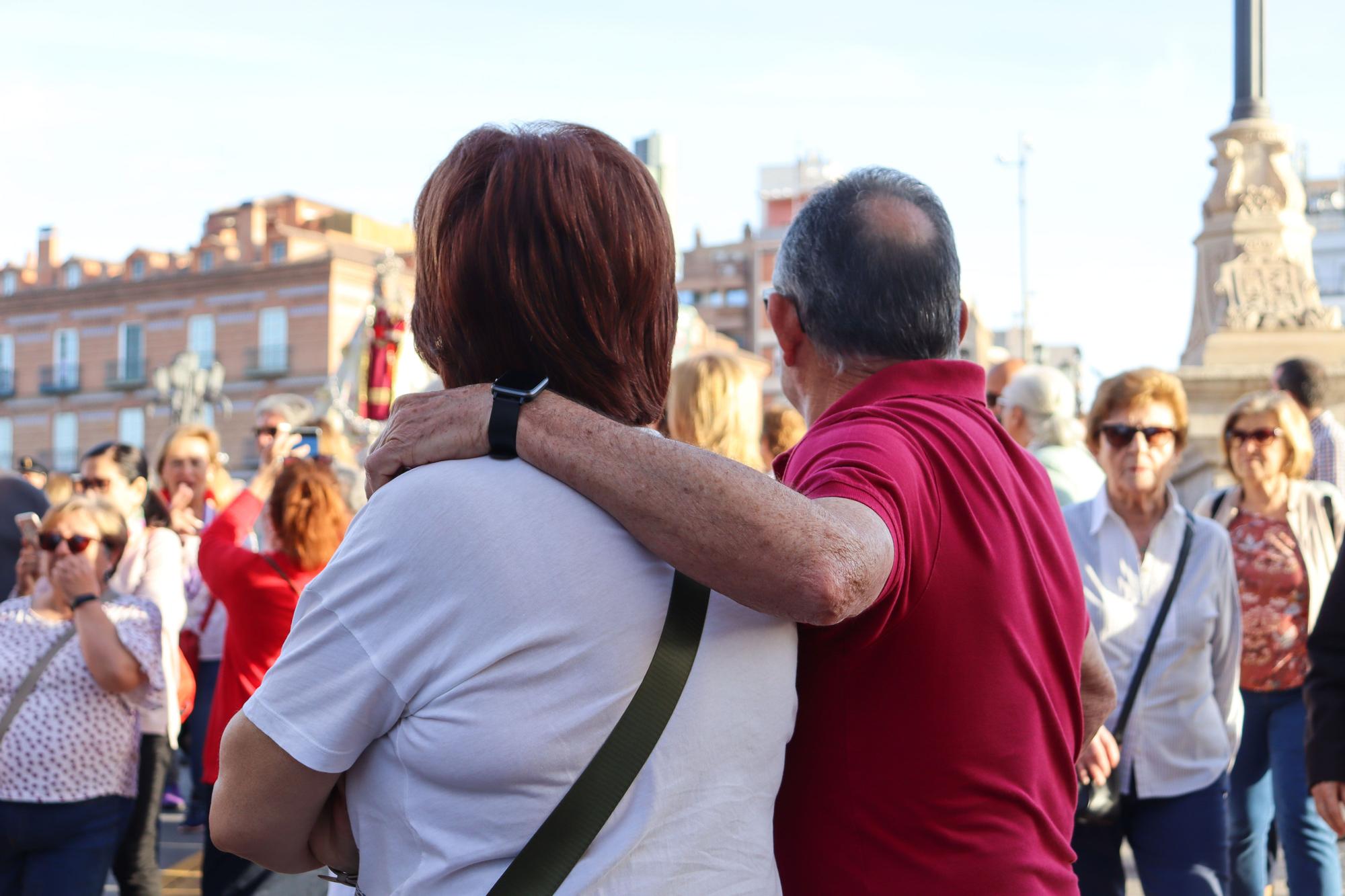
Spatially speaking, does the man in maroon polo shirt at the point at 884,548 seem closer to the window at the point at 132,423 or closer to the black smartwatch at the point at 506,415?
the black smartwatch at the point at 506,415

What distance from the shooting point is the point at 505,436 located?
60.6 inches

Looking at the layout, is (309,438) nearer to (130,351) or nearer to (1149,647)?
(1149,647)

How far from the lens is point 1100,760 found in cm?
372

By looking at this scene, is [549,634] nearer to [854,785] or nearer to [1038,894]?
[854,785]

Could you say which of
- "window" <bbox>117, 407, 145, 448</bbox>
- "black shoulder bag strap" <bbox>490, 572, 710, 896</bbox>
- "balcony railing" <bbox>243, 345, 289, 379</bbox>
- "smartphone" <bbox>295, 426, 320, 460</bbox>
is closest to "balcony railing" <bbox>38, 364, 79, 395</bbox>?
"window" <bbox>117, 407, 145, 448</bbox>

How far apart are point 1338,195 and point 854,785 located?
240 ft

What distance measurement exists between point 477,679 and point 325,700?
0.17m

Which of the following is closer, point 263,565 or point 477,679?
point 477,679

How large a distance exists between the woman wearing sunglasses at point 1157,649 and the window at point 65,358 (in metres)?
61.0

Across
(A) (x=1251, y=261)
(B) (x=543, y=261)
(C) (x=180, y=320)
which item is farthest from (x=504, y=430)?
(C) (x=180, y=320)

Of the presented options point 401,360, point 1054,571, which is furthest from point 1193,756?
point 401,360

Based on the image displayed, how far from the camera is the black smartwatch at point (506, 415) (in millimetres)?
1538

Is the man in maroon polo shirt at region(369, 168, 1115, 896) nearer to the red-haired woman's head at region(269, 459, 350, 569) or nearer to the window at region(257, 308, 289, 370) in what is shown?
the red-haired woman's head at region(269, 459, 350, 569)

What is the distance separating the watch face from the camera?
1.56 metres
